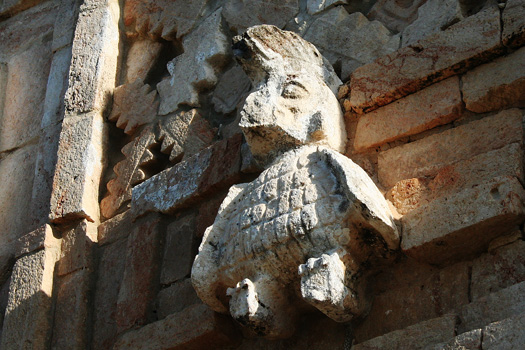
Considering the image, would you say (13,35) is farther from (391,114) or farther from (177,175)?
(391,114)

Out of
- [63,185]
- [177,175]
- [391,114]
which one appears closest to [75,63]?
[63,185]

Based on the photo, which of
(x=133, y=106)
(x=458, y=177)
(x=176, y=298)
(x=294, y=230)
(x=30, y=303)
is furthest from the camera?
(x=133, y=106)

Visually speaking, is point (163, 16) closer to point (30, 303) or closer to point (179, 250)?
point (179, 250)

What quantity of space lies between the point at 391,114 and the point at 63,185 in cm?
211

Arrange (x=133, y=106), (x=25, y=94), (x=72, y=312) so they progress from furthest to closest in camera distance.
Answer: (x=25, y=94) < (x=133, y=106) < (x=72, y=312)

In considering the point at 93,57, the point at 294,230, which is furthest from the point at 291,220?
the point at 93,57

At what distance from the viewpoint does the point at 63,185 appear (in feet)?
16.9

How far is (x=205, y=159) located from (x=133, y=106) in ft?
3.02

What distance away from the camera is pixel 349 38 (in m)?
4.46

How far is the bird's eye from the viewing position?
396 cm

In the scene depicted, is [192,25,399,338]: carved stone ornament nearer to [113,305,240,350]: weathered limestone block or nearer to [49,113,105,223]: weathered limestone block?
[113,305,240,350]: weathered limestone block

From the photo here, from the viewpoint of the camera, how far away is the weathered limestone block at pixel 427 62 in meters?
3.81

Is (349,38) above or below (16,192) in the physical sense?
below

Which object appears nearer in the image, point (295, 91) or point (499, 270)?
point (499, 270)
